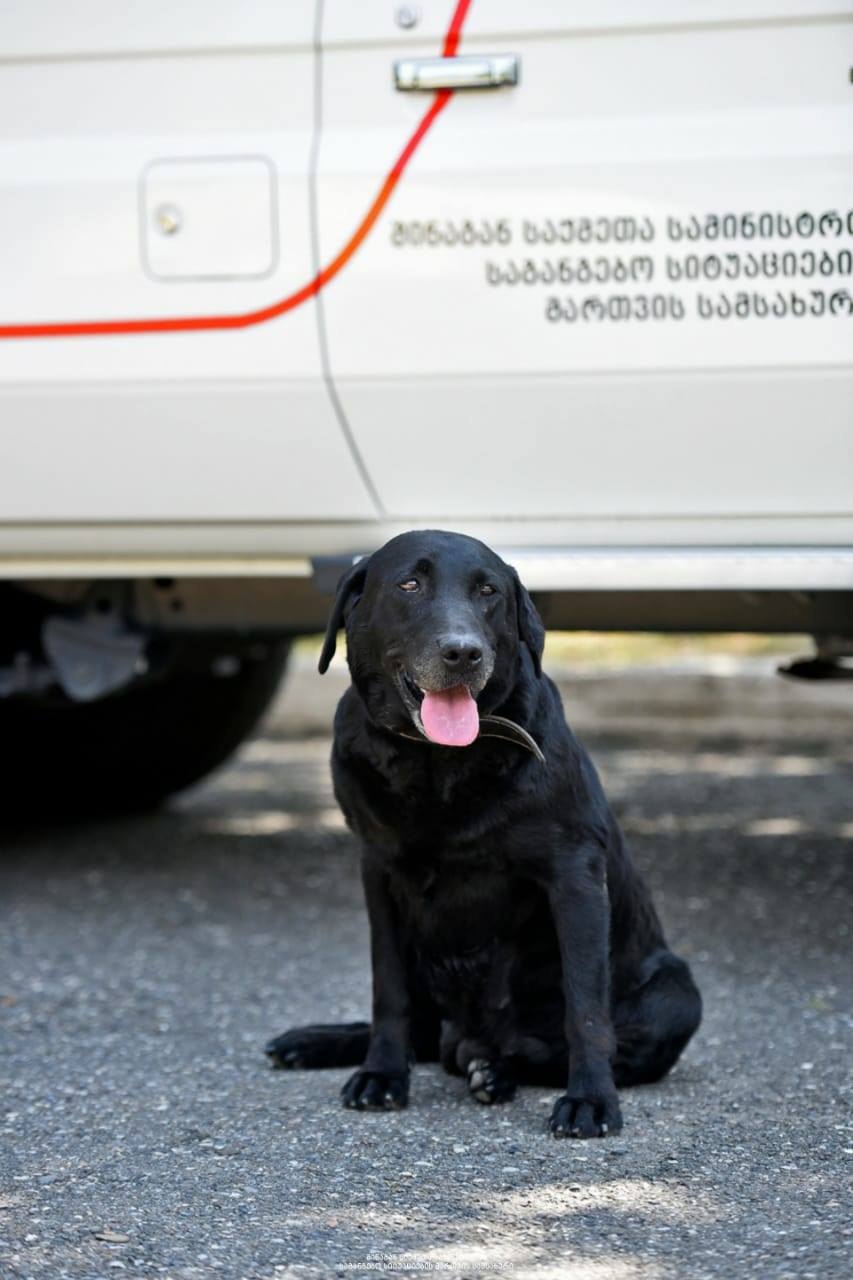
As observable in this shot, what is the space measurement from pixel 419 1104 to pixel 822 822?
295cm

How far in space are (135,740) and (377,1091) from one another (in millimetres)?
2891

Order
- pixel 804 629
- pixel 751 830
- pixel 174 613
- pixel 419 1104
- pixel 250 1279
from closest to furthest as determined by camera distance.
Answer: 1. pixel 250 1279
2. pixel 419 1104
3. pixel 804 629
4. pixel 174 613
5. pixel 751 830

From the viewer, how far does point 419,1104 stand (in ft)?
11.4

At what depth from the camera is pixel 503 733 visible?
11.1ft

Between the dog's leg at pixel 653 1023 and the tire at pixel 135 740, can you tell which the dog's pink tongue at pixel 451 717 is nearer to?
the dog's leg at pixel 653 1023

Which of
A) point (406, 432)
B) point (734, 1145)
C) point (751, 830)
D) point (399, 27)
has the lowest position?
point (751, 830)

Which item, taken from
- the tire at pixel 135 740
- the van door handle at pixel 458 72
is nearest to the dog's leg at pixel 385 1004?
the van door handle at pixel 458 72

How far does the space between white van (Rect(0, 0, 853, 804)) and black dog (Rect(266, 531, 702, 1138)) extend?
849 mm

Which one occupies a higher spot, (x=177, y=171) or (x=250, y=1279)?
(x=177, y=171)

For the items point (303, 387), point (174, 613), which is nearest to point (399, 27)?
point (303, 387)

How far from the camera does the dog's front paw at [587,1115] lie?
3205mm

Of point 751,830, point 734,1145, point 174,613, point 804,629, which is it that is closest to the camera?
point 734,1145

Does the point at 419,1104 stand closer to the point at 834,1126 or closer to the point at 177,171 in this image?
the point at 834,1126

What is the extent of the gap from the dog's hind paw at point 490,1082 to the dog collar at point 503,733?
58 centimetres
